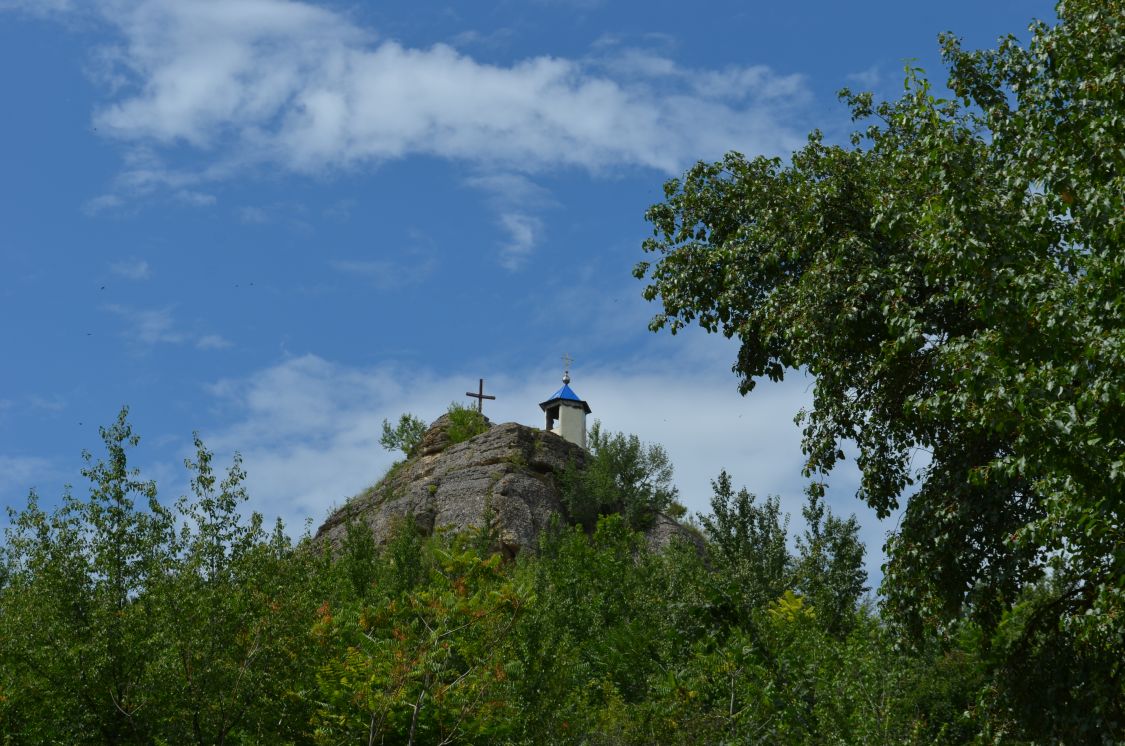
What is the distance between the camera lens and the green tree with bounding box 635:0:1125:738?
13117 millimetres

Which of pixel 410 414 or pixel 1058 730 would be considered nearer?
pixel 1058 730

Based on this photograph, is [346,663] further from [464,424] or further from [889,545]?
[464,424]

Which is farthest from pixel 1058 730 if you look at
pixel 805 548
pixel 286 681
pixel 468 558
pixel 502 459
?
pixel 502 459

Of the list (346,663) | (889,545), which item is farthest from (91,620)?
(889,545)

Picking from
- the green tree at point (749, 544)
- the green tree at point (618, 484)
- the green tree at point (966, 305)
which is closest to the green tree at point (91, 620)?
the green tree at point (966, 305)

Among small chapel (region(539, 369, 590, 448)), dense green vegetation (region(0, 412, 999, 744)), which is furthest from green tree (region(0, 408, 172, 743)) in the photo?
small chapel (region(539, 369, 590, 448))

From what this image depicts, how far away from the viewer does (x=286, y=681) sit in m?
20.2

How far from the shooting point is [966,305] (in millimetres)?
19188

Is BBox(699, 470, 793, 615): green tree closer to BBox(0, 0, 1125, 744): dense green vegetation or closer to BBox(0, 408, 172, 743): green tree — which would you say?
BBox(0, 0, 1125, 744): dense green vegetation

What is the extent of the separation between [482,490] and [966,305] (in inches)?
1483

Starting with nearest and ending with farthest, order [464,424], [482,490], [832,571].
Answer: [832,571], [482,490], [464,424]

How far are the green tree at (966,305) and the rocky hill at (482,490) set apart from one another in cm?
2953

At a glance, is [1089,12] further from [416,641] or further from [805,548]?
[805,548]

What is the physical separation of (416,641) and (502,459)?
35.9m
